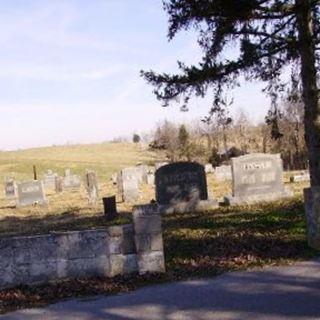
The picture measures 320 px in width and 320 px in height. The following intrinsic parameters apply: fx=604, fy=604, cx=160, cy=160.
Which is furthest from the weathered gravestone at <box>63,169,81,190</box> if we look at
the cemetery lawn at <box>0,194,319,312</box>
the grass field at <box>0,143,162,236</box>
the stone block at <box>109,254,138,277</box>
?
the stone block at <box>109,254,138,277</box>

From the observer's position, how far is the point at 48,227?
18.0m

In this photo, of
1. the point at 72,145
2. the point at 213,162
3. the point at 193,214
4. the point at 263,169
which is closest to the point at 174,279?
the point at 193,214

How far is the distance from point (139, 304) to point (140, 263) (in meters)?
1.64

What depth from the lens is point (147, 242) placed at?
9422mm

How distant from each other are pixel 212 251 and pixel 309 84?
4.63 metres

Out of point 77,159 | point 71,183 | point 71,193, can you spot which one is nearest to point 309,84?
point 71,193

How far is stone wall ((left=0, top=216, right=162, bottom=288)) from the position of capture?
9367 mm

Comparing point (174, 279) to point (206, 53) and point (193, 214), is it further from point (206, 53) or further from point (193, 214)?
point (193, 214)

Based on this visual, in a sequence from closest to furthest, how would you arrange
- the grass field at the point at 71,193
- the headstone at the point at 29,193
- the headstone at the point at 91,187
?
the grass field at the point at 71,193 < the headstone at the point at 91,187 < the headstone at the point at 29,193

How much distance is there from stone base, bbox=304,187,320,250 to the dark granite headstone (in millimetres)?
8642

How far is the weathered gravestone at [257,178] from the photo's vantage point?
1953cm

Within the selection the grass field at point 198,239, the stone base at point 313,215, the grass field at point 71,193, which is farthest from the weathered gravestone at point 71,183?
the stone base at point 313,215

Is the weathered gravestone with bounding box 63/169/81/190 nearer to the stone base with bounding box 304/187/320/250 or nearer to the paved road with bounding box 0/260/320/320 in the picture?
the stone base with bounding box 304/187/320/250

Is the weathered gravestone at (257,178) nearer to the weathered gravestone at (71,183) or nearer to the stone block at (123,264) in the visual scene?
the stone block at (123,264)
